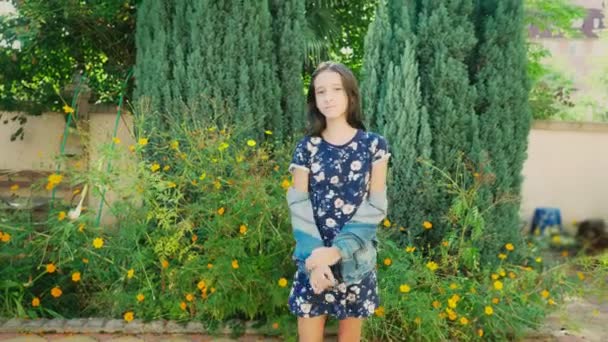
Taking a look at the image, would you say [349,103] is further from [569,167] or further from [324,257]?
[569,167]

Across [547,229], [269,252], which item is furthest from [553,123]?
[269,252]

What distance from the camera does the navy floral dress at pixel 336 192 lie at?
2.25 metres

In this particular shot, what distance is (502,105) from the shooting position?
13.4 ft

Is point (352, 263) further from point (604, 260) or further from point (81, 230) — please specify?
point (604, 260)

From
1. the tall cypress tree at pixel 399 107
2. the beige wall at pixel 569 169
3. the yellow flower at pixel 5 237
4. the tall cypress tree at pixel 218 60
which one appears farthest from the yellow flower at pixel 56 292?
the beige wall at pixel 569 169

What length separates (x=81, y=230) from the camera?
3.19m

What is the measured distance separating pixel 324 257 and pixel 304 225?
159 mm

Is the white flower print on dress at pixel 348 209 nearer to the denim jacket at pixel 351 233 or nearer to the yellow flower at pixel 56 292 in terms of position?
the denim jacket at pixel 351 233

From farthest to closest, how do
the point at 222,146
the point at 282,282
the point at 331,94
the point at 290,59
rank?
1. the point at 290,59
2. the point at 222,146
3. the point at 282,282
4. the point at 331,94

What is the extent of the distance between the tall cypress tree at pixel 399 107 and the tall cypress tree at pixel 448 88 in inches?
3.8

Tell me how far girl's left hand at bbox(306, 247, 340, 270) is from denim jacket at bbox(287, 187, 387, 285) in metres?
0.02

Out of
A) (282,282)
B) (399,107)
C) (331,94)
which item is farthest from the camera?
(399,107)

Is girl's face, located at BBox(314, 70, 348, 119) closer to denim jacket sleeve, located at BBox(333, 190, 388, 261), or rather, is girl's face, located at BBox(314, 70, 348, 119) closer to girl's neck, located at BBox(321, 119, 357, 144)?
girl's neck, located at BBox(321, 119, 357, 144)

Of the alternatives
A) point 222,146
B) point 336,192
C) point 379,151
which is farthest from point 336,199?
point 222,146
